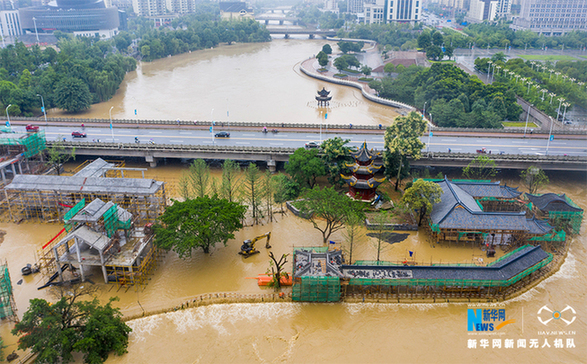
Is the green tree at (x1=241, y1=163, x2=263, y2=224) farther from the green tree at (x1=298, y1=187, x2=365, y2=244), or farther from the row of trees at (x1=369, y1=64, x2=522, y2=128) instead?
the row of trees at (x1=369, y1=64, x2=522, y2=128)

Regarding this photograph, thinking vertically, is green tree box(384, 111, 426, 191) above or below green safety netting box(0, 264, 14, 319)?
above

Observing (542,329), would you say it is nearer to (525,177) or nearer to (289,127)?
(525,177)

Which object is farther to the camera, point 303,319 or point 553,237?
point 553,237

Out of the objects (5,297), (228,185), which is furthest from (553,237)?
(5,297)

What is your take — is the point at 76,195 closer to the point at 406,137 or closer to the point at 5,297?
the point at 5,297

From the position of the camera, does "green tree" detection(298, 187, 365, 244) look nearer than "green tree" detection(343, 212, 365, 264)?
No

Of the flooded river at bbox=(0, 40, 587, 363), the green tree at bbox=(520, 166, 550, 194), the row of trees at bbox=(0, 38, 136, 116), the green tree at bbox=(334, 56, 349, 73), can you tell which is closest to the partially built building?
the flooded river at bbox=(0, 40, 587, 363)
